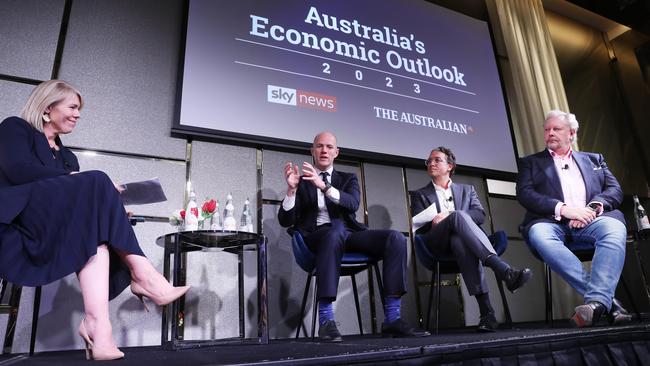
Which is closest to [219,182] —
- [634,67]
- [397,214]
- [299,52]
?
[299,52]

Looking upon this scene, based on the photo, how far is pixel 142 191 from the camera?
186 cm

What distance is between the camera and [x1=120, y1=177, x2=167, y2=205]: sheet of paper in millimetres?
1822

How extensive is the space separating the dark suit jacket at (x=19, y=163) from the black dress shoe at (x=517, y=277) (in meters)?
1.77

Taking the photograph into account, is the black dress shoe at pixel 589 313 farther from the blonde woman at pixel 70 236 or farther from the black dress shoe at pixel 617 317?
the blonde woman at pixel 70 236

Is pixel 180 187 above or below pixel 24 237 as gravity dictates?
above

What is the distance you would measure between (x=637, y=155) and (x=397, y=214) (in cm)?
316

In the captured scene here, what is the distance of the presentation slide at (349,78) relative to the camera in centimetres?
279

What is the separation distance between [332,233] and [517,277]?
0.82m

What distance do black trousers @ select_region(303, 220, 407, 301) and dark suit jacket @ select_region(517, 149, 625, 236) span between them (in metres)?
0.83

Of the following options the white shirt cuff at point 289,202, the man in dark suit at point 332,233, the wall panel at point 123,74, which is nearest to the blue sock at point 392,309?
the man in dark suit at point 332,233

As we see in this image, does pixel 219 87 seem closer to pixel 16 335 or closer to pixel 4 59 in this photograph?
pixel 4 59

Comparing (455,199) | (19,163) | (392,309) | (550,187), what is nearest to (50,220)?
(19,163)

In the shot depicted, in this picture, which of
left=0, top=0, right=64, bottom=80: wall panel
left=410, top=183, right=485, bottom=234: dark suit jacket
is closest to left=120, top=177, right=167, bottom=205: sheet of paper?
left=0, top=0, right=64, bottom=80: wall panel

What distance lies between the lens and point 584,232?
2.34 m
